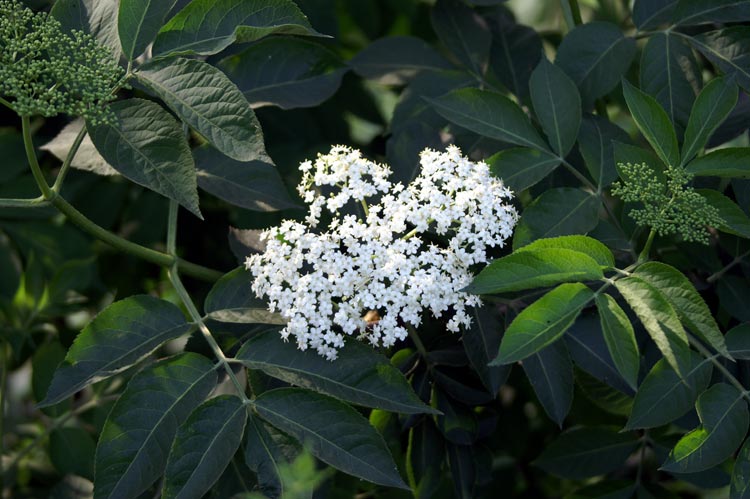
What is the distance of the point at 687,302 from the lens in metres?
1.41

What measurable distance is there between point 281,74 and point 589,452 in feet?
3.87

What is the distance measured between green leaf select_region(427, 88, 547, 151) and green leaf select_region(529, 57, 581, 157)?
0.03m

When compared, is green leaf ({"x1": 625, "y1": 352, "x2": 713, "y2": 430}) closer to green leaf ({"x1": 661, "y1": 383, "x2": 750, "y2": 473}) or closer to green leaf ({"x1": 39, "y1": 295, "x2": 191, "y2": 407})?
green leaf ({"x1": 661, "y1": 383, "x2": 750, "y2": 473})

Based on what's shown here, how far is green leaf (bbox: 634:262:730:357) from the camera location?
4.55ft

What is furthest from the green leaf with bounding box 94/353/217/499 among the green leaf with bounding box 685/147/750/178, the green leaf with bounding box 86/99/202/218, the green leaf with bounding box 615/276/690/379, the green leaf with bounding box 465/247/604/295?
the green leaf with bounding box 685/147/750/178

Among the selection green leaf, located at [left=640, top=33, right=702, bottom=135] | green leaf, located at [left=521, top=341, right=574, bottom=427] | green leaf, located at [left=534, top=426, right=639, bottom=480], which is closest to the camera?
green leaf, located at [left=521, top=341, right=574, bottom=427]

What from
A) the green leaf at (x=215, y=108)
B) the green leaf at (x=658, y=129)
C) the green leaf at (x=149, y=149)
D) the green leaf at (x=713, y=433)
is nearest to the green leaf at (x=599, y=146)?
the green leaf at (x=658, y=129)

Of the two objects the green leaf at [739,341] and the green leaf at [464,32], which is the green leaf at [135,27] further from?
the green leaf at [739,341]

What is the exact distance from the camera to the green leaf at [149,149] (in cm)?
154

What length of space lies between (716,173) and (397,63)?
3.43ft

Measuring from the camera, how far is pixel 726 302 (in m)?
1.88

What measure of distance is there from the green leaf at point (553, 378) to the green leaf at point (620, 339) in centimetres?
28

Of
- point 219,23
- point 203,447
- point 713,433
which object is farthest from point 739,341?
point 219,23

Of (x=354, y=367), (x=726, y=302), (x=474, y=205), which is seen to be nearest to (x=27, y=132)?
(x=354, y=367)
